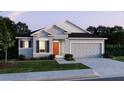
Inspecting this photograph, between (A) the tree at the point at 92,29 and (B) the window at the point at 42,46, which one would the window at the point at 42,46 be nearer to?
(B) the window at the point at 42,46

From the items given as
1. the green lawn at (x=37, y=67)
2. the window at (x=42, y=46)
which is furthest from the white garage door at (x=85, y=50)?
the green lawn at (x=37, y=67)

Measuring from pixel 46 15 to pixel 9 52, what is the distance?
17.6m

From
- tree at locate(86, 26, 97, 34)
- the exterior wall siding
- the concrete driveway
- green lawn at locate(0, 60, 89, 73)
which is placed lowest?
the concrete driveway

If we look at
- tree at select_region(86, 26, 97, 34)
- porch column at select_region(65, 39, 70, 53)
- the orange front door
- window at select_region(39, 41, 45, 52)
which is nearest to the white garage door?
porch column at select_region(65, 39, 70, 53)

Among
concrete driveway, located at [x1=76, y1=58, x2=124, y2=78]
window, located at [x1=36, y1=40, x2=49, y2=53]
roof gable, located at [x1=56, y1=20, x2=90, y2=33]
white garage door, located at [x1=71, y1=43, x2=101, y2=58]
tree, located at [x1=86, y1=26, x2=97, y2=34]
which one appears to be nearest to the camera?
concrete driveway, located at [x1=76, y1=58, x2=124, y2=78]

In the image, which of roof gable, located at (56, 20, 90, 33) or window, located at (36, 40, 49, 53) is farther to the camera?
roof gable, located at (56, 20, 90, 33)

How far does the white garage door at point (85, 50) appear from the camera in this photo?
29984mm

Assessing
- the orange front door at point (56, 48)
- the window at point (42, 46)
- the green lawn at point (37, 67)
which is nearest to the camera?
the green lawn at point (37, 67)

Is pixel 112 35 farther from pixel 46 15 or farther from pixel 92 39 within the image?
pixel 92 39

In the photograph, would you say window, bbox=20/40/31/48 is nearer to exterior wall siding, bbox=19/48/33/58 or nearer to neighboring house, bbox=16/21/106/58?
neighboring house, bbox=16/21/106/58

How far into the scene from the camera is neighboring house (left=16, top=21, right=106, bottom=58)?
28391 millimetres

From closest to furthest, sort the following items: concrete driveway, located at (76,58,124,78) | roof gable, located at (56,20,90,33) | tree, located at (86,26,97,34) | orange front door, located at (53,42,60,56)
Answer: concrete driveway, located at (76,58,124,78) → orange front door, located at (53,42,60,56) → roof gable, located at (56,20,90,33) → tree, located at (86,26,97,34)

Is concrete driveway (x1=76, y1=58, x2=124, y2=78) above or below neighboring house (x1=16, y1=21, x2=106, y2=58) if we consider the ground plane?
below

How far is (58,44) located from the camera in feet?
97.1
